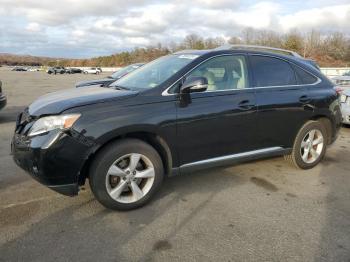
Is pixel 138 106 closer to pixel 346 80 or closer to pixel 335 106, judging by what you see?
pixel 335 106

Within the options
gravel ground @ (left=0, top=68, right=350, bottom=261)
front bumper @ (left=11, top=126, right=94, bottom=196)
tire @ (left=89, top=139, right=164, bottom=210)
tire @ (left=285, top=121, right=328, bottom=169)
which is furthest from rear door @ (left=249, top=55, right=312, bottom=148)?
front bumper @ (left=11, top=126, right=94, bottom=196)

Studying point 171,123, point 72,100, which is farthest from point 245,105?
point 72,100

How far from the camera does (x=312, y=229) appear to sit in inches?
135

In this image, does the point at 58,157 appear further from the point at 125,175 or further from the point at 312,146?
the point at 312,146

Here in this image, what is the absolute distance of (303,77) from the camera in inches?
200

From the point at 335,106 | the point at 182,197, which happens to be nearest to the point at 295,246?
the point at 182,197

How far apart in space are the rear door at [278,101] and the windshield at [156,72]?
97 centimetres

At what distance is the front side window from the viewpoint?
423 cm

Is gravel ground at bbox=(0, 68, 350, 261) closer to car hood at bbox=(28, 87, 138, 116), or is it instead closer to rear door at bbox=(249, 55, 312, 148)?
rear door at bbox=(249, 55, 312, 148)

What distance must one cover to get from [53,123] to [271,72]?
2.96 metres

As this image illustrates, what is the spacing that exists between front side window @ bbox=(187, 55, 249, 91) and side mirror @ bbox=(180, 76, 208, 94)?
228mm

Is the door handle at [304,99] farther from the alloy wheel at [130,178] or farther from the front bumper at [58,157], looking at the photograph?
the front bumper at [58,157]

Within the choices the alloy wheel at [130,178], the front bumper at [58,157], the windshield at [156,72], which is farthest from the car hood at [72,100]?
the alloy wheel at [130,178]

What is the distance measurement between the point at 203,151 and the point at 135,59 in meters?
94.2
